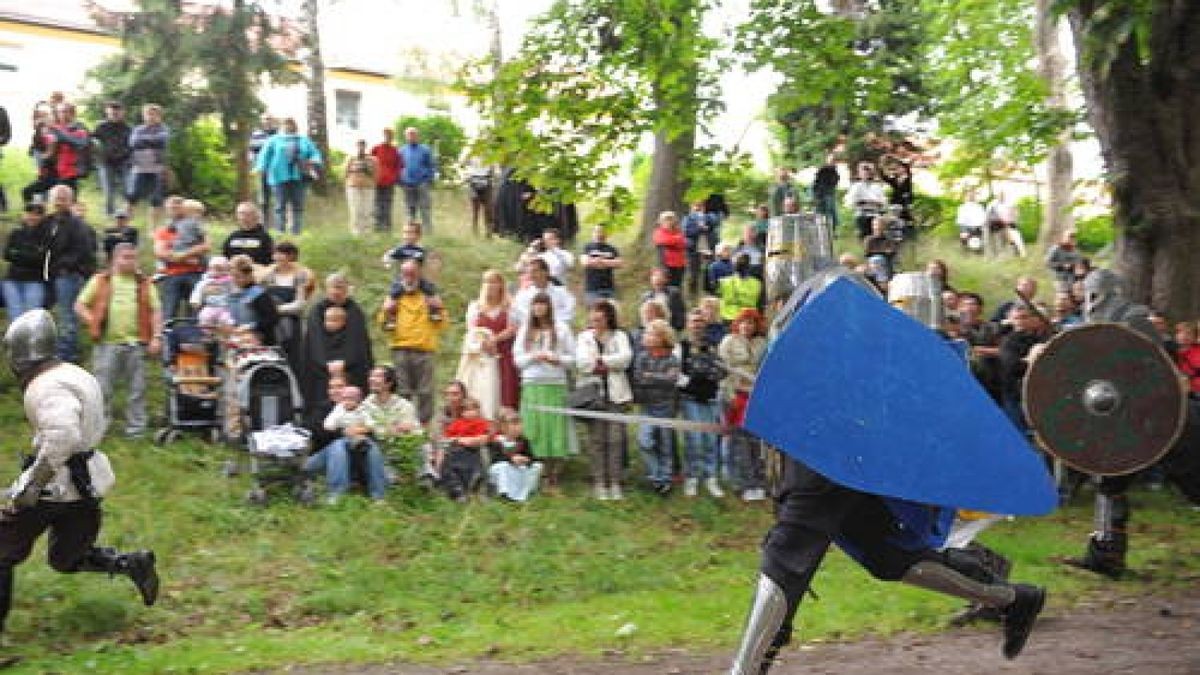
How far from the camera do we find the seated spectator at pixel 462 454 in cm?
1021

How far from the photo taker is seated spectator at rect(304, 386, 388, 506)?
388 inches

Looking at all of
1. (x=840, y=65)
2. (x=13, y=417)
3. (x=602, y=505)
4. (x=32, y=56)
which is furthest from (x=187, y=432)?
(x=32, y=56)

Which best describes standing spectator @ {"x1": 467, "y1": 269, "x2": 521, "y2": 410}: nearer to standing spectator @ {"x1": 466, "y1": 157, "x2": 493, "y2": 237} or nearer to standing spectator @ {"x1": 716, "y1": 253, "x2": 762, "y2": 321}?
standing spectator @ {"x1": 716, "y1": 253, "x2": 762, "y2": 321}

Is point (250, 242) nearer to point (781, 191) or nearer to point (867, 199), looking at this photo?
point (781, 191)

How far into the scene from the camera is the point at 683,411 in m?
11.2

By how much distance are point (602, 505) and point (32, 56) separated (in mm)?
24209

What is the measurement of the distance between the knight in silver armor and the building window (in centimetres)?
3007

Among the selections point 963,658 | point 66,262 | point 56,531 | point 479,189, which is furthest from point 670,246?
point 56,531

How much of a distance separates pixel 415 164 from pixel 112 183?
3242 mm

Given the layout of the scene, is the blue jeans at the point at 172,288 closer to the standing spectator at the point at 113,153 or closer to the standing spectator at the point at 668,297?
the standing spectator at the point at 668,297

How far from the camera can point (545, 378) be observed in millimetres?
10898

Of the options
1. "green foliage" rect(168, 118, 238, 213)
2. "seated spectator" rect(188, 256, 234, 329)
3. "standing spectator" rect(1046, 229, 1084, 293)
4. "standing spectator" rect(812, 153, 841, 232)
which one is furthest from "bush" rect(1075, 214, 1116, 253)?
"seated spectator" rect(188, 256, 234, 329)

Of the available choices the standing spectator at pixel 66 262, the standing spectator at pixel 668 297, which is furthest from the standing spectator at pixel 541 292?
the standing spectator at pixel 66 262

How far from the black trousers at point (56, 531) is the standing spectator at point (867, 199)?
457 inches
